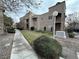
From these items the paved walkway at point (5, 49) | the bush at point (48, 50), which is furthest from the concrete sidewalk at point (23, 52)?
the bush at point (48, 50)

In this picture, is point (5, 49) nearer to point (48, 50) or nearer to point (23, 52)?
point (23, 52)

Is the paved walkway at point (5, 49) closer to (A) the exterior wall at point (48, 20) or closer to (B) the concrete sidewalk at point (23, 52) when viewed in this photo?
(B) the concrete sidewalk at point (23, 52)

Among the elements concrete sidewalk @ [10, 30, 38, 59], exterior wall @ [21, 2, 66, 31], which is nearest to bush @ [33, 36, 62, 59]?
concrete sidewalk @ [10, 30, 38, 59]

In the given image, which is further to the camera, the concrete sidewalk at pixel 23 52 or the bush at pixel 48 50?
the concrete sidewalk at pixel 23 52

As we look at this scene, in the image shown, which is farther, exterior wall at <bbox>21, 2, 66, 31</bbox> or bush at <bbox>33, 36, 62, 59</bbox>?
exterior wall at <bbox>21, 2, 66, 31</bbox>

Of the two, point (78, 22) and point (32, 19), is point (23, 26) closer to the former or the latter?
point (32, 19)

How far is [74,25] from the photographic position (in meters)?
42.8

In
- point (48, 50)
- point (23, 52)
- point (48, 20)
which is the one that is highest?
point (48, 20)

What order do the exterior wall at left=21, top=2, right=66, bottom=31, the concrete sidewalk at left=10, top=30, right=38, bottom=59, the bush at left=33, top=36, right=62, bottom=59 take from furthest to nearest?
the exterior wall at left=21, top=2, right=66, bottom=31, the concrete sidewalk at left=10, top=30, right=38, bottom=59, the bush at left=33, top=36, right=62, bottom=59

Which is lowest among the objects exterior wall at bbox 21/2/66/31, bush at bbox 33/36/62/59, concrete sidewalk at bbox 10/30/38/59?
concrete sidewalk at bbox 10/30/38/59

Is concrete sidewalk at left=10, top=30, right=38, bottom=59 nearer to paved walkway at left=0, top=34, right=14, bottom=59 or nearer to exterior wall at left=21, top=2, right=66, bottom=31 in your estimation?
paved walkway at left=0, top=34, right=14, bottom=59

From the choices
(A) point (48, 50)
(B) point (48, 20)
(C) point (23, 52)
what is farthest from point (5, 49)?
(B) point (48, 20)

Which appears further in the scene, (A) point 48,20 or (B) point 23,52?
(A) point 48,20

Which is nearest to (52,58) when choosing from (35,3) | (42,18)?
(35,3)
